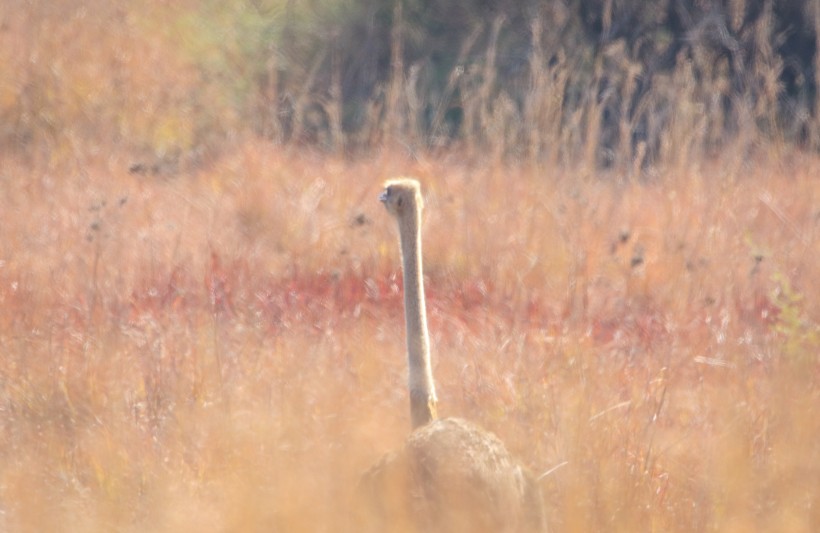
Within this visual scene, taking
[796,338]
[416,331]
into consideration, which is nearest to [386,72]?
[796,338]

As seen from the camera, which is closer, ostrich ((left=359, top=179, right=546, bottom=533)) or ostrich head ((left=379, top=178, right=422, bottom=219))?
ostrich ((left=359, top=179, right=546, bottom=533))

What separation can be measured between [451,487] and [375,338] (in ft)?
6.71

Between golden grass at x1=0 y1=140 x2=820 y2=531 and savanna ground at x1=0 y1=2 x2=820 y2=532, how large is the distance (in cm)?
1

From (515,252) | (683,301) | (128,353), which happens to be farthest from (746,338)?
(128,353)

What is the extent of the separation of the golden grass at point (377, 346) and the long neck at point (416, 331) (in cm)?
28

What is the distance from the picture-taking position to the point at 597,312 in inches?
211

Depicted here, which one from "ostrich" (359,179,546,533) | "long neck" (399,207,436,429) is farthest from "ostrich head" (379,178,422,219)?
"ostrich" (359,179,546,533)

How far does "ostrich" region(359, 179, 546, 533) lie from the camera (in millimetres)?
2703

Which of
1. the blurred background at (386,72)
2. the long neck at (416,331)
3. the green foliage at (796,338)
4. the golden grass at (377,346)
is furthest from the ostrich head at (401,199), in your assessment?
the blurred background at (386,72)

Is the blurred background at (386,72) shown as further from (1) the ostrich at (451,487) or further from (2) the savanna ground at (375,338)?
(1) the ostrich at (451,487)

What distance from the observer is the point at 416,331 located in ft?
11.3

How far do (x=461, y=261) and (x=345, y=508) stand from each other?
2.81 meters

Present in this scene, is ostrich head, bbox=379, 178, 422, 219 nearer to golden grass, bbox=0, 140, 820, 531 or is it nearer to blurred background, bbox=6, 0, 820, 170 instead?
golden grass, bbox=0, 140, 820, 531

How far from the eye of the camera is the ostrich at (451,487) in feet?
8.87
